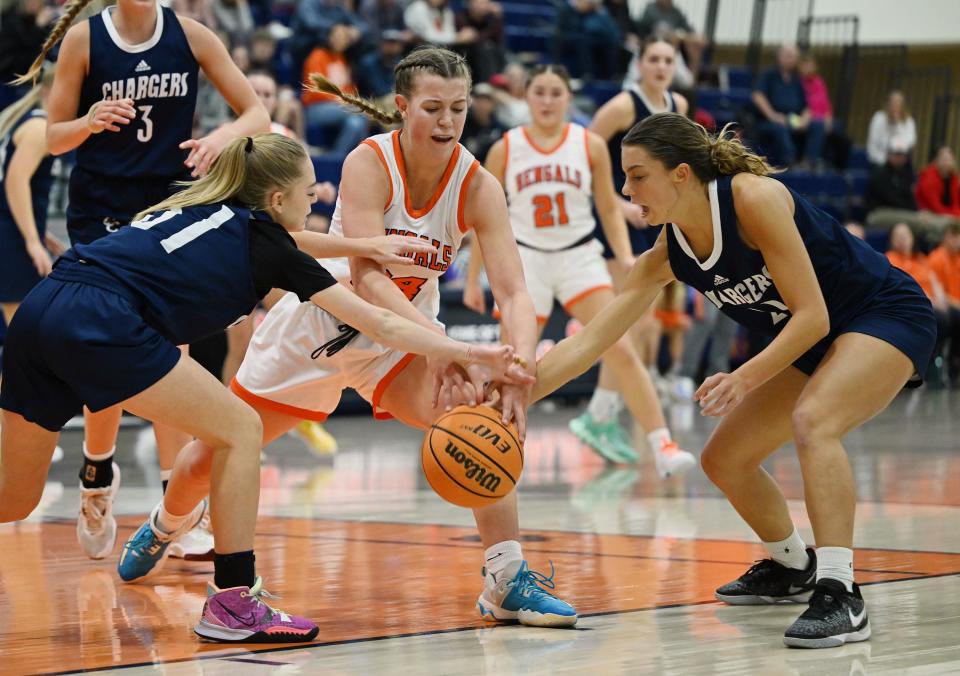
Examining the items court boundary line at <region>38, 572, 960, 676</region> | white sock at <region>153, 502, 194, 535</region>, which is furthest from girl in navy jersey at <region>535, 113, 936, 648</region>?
white sock at <region>153, 502, 194, 535</region>

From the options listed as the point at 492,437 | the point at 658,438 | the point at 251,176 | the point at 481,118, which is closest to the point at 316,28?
the point at 481,118

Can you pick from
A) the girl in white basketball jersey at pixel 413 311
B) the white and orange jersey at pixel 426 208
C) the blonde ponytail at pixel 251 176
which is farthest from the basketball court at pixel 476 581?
the blonde ponytail at pixel 251 176

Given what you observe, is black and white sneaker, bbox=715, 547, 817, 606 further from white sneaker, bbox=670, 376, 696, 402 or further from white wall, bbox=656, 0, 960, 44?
white wall, bbox=656, 0, 960, 44

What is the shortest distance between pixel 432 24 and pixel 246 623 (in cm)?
1164

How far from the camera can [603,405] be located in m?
8.56

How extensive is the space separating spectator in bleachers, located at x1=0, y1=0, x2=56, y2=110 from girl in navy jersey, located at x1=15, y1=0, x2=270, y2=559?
6125 mm

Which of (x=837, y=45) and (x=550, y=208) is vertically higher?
(x=837, y=45)

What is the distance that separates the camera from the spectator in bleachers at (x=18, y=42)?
36.2ft

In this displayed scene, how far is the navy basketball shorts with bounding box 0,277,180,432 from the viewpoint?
368cm

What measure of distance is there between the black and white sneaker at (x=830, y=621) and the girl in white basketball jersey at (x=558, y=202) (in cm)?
396

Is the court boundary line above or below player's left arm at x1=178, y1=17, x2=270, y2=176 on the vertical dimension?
below

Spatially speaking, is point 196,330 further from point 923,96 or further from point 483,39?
point 923,96

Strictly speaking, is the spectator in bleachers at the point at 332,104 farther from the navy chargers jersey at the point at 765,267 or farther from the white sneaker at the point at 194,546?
the navy chargers jersey at the point at 765,267

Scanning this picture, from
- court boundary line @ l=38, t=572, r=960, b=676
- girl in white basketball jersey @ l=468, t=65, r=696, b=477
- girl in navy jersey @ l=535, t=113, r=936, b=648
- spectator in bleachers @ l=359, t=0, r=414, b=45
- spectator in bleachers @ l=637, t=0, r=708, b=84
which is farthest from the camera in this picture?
spectator in bleachers @ l=637, t=0, r=708, b=84
